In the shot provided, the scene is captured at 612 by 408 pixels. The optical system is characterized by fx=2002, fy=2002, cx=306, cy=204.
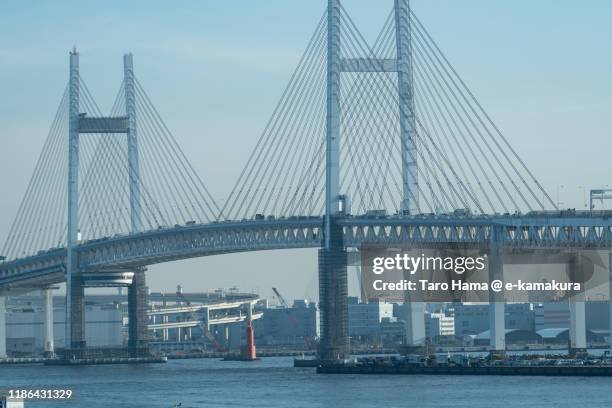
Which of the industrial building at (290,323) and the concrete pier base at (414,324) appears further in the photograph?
the industrial building at (290,323)

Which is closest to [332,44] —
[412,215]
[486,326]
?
[412,215]

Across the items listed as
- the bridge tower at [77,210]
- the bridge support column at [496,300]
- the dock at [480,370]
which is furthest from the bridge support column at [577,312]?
the bridge tower at [77,210]

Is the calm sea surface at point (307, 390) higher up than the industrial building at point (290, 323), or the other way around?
the industrial building at point (290, 323)

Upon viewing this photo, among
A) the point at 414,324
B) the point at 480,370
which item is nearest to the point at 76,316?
the point at 414,324

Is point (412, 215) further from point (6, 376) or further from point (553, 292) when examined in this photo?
point (6, 376)

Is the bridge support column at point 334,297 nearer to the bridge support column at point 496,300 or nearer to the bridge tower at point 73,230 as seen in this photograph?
the bridge support column at point 496,300

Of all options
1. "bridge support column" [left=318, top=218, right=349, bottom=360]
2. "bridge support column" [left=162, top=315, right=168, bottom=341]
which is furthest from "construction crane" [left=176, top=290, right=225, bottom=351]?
"bridge support column" [left=318, top=218, right=349, bottom=360]
